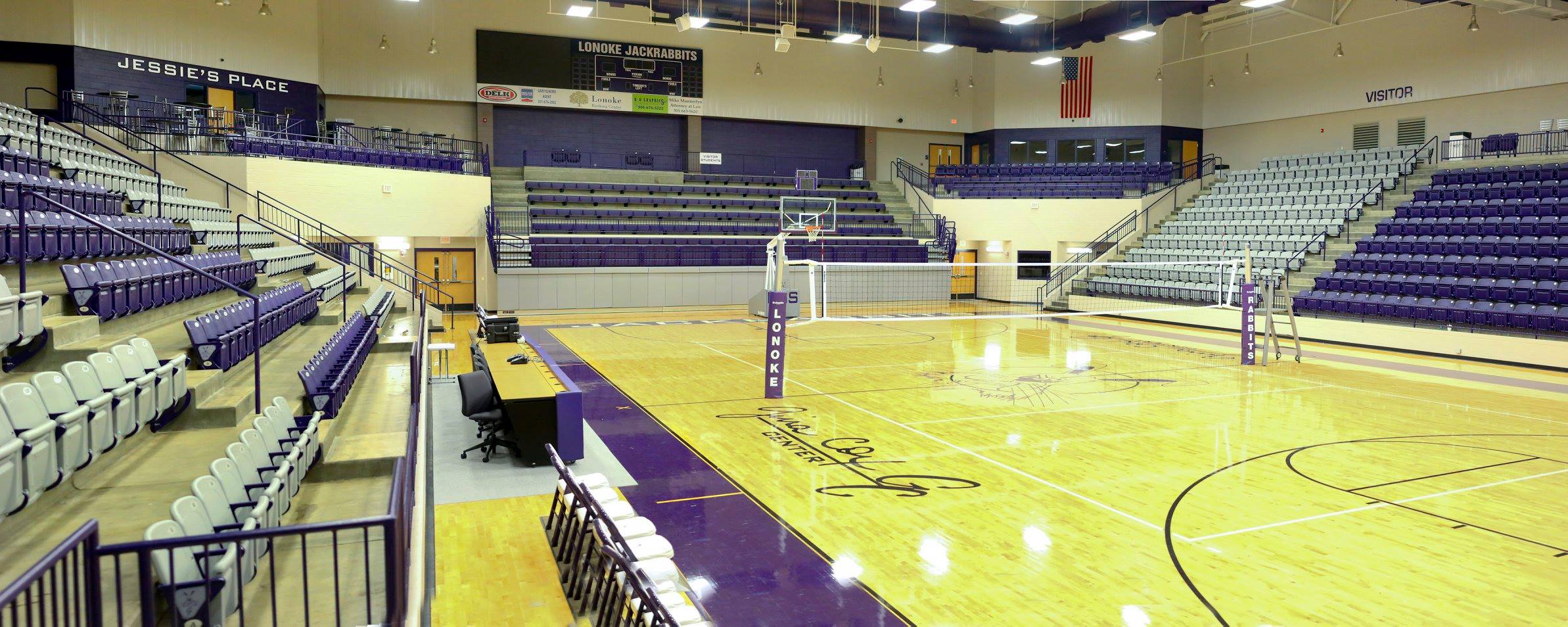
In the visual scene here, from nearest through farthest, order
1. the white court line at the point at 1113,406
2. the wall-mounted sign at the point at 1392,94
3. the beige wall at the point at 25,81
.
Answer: the white court line at the point at 1113,406, the beige wall at the point at 25,81, the wall-mounted sign at the point at 1392,94

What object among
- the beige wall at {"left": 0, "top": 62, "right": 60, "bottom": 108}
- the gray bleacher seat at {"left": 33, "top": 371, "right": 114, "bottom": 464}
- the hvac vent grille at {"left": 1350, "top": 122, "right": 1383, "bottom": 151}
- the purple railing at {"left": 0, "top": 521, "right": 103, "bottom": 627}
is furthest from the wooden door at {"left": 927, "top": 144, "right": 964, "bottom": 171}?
the purple railing at {"left": 0, "top": 521, "right": 103, "bottom": 627}

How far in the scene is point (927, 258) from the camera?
30.5m

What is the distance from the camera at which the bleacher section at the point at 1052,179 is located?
30281 millimetres

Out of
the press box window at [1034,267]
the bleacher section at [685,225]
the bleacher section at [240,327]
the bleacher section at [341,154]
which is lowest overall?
the bleacher section at [240,327]

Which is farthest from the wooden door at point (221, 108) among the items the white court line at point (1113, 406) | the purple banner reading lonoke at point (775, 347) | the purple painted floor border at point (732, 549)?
the white court line at point (1113, 406)

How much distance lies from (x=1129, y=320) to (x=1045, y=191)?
722 centimetres

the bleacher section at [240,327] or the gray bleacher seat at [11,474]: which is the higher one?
the bleacher section at [240,327]

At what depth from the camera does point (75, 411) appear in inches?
199

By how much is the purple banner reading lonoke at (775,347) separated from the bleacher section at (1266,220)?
1428 centimetres

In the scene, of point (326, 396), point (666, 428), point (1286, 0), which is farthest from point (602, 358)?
point (1286, 0)

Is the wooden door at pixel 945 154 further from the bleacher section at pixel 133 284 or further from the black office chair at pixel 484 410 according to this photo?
the black office chair at pixel 484 410

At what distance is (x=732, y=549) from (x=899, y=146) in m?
30.2

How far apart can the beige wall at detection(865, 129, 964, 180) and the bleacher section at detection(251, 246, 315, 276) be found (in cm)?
2052

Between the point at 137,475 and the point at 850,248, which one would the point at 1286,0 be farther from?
the point at 137,475
